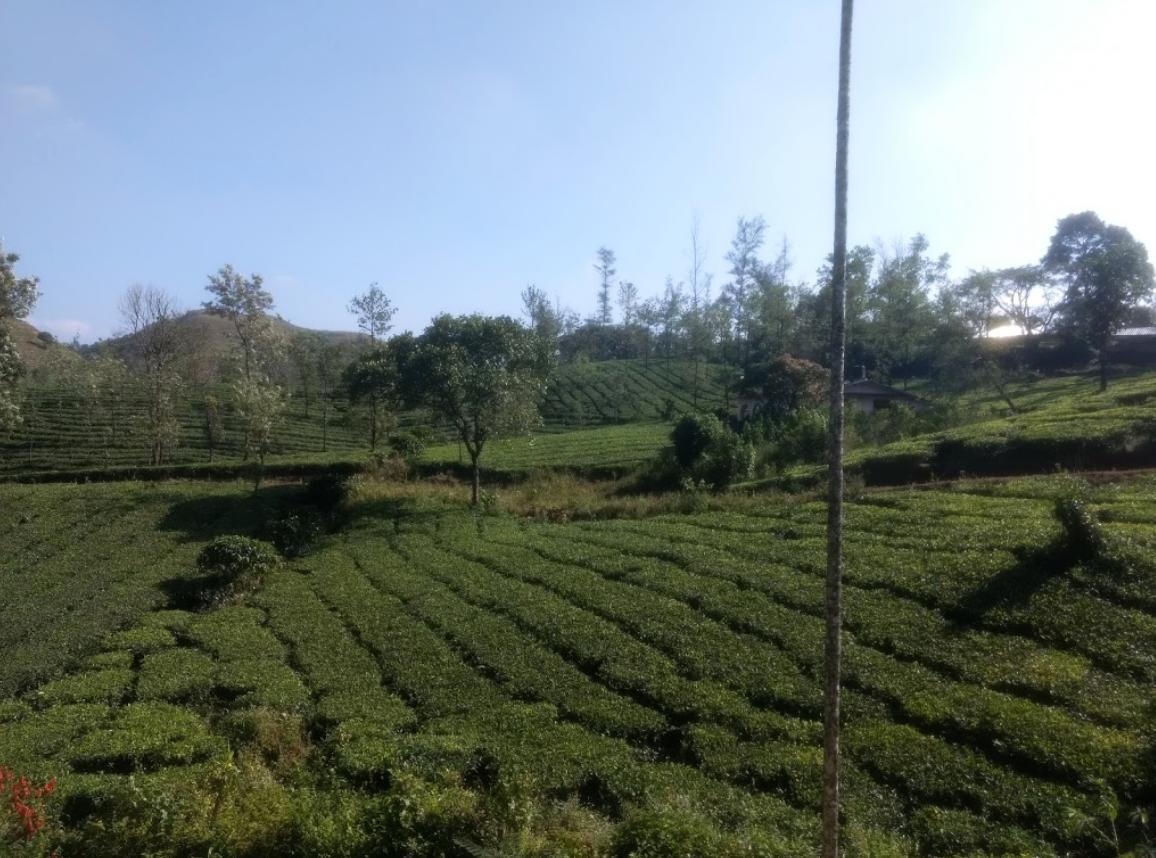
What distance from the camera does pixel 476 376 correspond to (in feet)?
95.2

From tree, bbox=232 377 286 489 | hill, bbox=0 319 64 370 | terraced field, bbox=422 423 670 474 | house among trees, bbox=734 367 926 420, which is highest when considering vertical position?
hill, bbox=0 319 64 370

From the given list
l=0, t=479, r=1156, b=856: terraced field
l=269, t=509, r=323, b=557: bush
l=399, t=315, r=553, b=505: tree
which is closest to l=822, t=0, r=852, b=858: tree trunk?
l=0, t=479, r=1156, b=856: terraced field

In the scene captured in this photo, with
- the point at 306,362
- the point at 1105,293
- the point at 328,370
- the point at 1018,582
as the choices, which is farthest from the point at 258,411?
the point at 1105,293

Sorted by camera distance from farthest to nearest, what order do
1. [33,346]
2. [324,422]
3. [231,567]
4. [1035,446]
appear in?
[33,346], [324,422], [1035,446], [231,567]

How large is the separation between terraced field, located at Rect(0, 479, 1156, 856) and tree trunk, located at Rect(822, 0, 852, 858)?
1607mm

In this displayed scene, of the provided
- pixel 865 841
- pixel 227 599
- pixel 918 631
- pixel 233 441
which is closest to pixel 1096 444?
pixel 918 631

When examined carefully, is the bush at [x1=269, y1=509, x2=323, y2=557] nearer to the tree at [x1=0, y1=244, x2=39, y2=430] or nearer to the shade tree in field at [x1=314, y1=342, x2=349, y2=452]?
the tree at [x1=0, y1=244, x2=39, y2=430]

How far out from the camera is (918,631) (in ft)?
42.7

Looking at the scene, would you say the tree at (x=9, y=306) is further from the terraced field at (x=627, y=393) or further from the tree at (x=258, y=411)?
the terraced field at (x=627, y=393)

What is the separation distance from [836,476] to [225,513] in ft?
88.7

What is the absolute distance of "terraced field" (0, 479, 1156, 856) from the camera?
30.2 feet

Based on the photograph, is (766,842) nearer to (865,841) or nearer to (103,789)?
(865,841)

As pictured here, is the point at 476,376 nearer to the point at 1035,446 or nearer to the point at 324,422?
the point at 1035,446

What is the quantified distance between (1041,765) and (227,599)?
18055mm
